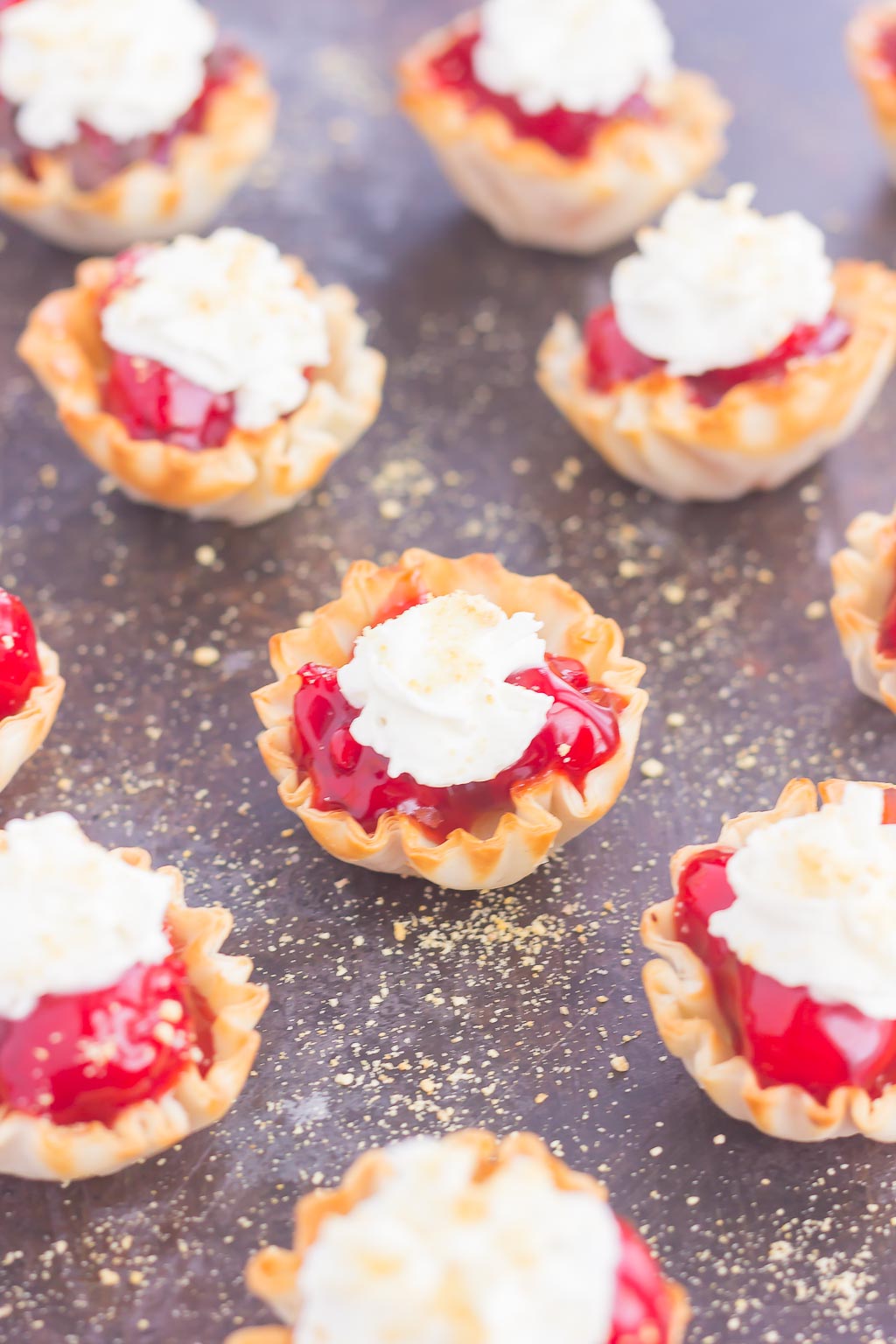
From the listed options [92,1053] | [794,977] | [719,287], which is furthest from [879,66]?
[92,1053]

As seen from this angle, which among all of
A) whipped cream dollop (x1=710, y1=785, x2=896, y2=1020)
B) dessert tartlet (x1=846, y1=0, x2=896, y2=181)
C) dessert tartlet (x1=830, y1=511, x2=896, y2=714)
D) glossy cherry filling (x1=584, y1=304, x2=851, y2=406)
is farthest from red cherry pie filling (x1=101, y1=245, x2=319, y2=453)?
dessert tartlet (x1=846, y1=0, x2=896, y2=181)

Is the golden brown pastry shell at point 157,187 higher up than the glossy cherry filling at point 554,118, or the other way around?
the glossy cherry filling at point 554,118

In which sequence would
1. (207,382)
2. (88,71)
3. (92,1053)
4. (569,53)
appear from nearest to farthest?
1. (92,1053)
2. (207,382)
3. (88,71)
4. (569,53)

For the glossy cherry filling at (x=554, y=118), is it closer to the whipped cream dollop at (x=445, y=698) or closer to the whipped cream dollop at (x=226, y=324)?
the whipped cream dollop at (x=226, y=324)

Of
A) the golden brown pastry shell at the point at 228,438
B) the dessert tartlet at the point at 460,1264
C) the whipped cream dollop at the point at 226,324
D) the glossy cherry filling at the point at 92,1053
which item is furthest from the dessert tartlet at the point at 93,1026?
the whipped cream dollop at the point at 226,324

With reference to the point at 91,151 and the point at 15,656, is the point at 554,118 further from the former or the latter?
the point at 15,656

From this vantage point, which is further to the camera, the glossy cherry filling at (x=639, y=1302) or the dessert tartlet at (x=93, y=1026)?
the dessert tartlet at (x=93, y=1026)

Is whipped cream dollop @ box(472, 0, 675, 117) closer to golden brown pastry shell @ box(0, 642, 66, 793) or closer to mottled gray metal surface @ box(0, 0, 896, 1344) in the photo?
mottled gray metal surface @ box(0, 0, 896, 1344)
